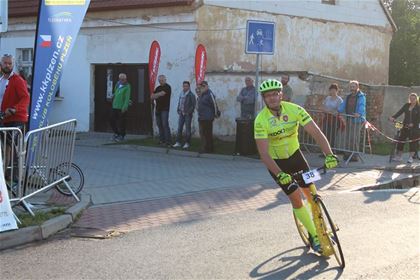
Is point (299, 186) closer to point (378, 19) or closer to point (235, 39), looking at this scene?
point (235, 39)

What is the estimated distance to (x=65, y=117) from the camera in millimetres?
19578

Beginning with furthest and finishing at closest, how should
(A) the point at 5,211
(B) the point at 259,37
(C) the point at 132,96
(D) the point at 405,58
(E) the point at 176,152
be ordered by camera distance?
(D) the point at 405,58 → (C) the point at 132,96 → (E) the point at 176,152 → (B) the point at 259,37 → (A) the point at 5,211

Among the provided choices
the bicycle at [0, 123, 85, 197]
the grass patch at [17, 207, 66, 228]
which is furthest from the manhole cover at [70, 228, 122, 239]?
the bicycle at [0, 123, 85, 197]

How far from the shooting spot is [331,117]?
45.3 ft

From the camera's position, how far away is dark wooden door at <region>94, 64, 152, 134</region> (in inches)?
712

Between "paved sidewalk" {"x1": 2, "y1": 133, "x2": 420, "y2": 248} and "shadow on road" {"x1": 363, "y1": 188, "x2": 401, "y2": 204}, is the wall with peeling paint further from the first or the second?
"shadow on road" {"x1": 363, "y1": 188, "x2": 401, "y2": 204}

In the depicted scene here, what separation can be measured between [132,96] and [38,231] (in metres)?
11.8

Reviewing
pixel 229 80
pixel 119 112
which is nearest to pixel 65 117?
pixel 119 112

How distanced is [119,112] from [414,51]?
26.4 metres

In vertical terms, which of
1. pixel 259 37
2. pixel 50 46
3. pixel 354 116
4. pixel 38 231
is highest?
pixel 259 37

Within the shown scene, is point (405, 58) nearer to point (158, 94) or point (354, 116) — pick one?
point (354, 116)

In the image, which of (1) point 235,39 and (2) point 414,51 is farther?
(2) point 414,51

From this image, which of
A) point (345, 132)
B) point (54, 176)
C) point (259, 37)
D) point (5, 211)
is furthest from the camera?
point (345, 132)

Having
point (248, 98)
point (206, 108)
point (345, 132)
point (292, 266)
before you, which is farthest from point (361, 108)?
point (292, 266)
